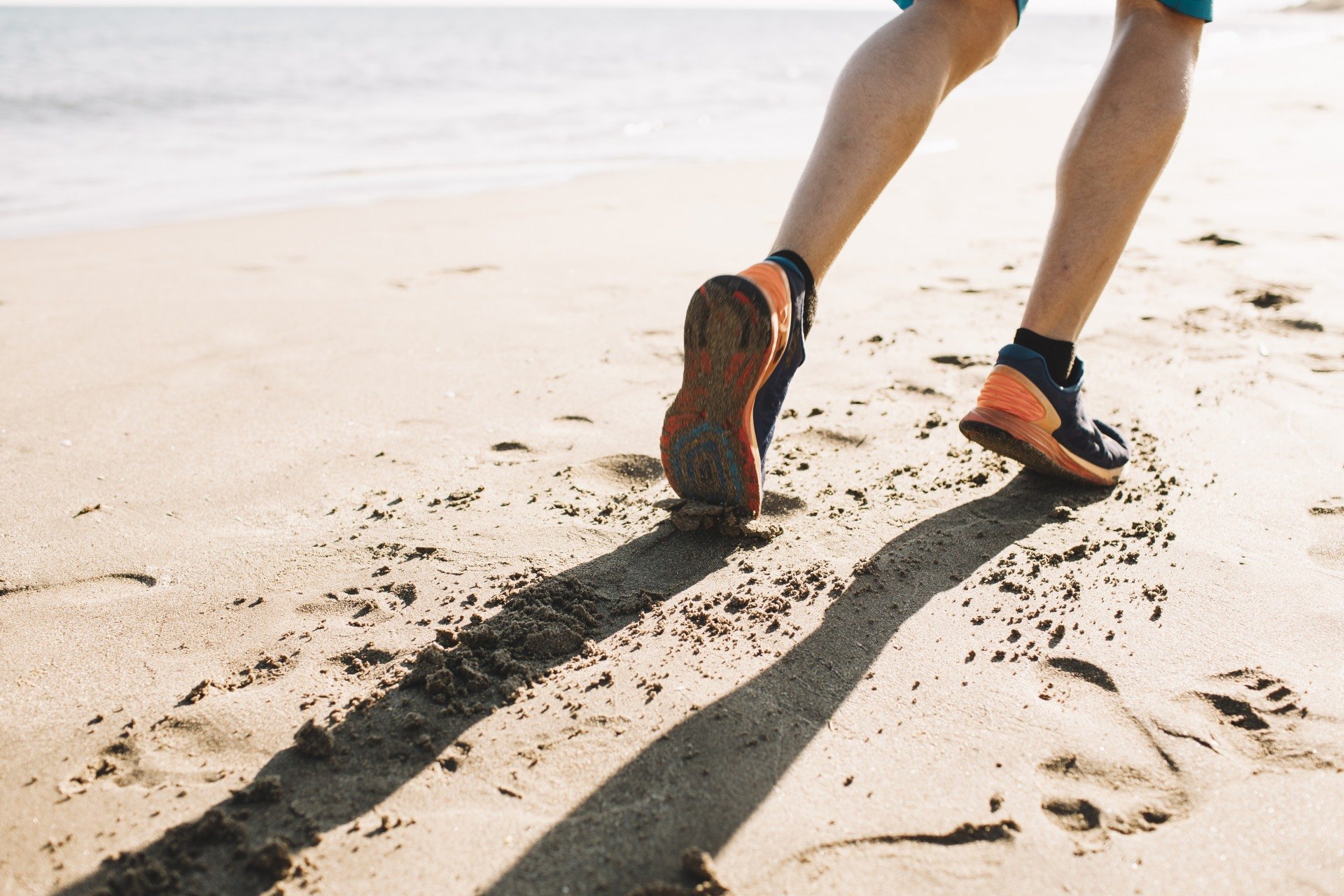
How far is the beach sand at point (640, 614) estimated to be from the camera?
0.99m

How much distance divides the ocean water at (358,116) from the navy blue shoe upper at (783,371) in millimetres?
4817

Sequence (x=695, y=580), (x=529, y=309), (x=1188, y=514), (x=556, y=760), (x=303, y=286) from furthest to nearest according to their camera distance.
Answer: (x=303, y=286)
(x=529, y=309)
(x=1188, y=514)
(x=695, y=580)
(x=556, y=760)

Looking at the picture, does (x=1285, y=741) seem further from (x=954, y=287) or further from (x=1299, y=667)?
(x=954, y=287)

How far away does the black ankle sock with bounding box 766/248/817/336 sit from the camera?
4.89 feet

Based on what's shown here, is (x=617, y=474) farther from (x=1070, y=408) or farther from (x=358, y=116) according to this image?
(x=358, y=116)

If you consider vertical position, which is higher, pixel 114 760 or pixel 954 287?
pixel 954 287

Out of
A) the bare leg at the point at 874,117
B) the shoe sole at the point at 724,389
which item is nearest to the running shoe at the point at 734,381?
the shoe sole at the point at 724,389

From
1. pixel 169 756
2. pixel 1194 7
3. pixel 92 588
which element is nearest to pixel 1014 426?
pixel 1194 7

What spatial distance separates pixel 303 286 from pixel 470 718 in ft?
8.32

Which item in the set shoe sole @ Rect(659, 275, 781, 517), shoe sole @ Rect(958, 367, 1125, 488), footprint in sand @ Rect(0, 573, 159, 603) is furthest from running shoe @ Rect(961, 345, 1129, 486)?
footprint in sand @ Rect(0, 573, 159, 603)

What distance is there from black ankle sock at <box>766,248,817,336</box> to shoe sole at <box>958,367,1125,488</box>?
0.34 metres

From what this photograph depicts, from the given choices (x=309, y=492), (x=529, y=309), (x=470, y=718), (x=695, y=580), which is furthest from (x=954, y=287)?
(x=470, y=718)

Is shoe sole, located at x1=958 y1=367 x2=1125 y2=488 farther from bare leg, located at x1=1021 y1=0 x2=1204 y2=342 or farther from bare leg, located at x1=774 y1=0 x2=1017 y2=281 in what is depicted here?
bare leg, located at x1=774 y1=0 x2=1017 y2=281

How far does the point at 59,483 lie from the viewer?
1.83 meters
